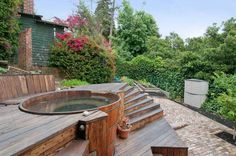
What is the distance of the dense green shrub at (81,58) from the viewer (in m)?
10.0

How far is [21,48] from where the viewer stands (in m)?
9.73

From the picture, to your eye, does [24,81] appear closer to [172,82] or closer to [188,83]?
[188,83]

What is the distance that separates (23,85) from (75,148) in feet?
9.71

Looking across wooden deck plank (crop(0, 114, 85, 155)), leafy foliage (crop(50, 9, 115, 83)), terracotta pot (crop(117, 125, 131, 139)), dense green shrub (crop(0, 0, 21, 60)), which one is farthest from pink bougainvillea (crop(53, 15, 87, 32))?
wooden deck plank (crop(0, 114, 85, 155))

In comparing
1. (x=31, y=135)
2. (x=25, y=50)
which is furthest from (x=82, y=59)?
(x=31, y=135)

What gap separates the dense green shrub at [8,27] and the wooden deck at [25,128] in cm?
587

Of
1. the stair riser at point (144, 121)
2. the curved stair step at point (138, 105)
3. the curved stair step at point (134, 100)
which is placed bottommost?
the stair riser at point (144, 121)

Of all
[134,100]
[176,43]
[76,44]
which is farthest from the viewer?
[176,43]

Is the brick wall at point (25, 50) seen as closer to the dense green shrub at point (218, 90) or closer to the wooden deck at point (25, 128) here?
the wooden deck at point (25, 128)

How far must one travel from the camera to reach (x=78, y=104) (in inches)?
179

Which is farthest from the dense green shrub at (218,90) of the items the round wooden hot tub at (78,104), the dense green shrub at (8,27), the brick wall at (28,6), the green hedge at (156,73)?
the brick wall at (28,6)

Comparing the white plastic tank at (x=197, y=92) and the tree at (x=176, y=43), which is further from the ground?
the tree at (x=176, y=43)

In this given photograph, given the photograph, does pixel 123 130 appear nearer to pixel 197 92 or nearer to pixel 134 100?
pixel 134 100

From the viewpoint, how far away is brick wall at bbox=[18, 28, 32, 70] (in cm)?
961
